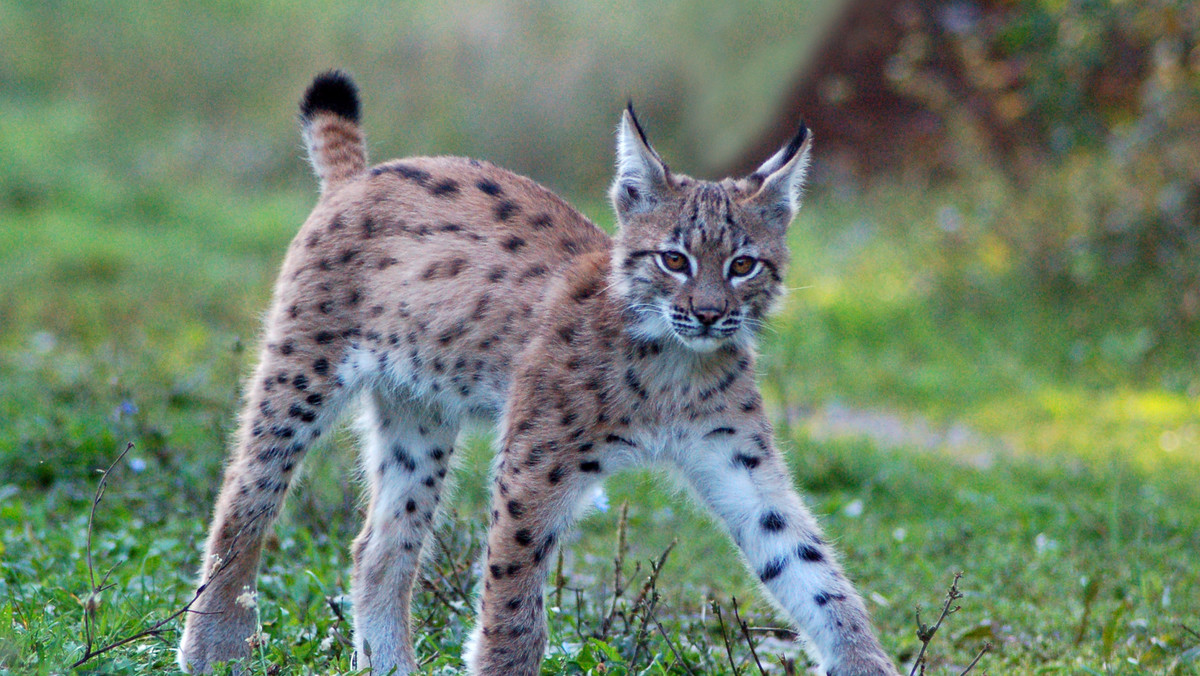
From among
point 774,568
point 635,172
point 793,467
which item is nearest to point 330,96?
point 635,172

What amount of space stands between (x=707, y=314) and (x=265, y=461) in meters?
1.69

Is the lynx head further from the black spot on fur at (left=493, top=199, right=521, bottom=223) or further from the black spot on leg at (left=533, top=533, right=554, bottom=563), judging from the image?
the black spot on leg at (left=533, top=533, right=554, bottom=563)

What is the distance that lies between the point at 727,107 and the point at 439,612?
10.7m

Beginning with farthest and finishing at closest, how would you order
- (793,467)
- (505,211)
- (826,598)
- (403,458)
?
(793,467), (403,458), (505,211), (826,598)

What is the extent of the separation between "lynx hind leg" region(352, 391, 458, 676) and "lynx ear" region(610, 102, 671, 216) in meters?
1.09

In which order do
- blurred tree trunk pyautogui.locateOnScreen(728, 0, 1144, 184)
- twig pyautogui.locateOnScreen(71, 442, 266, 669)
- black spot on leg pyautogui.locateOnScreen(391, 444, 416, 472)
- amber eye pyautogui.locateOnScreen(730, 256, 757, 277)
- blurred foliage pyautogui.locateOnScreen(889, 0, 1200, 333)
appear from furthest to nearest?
blurred tree trunk pyautogui.locateOnScreen(728, 0, 1144, 184), blurred foliage pyautogui.locateOnScreen(889, 0, 1200, 333), black spot on leg pyautogui.locateOnScreen(391, 444, 416, 472), amber eye pyautogui.locateOnScreen(730, 256, 757, 277), twig pyautogui.locateOnScreen(71, 442, 266, 669)

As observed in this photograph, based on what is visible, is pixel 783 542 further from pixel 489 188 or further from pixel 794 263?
pixel 794 263

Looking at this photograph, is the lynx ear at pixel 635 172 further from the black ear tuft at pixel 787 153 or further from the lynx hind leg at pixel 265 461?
the lynx hind leg at pixel 265 461

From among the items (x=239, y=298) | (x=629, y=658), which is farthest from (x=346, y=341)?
(x=239, y=298)

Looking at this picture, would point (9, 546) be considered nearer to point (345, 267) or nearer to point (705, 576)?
point (345, 267)

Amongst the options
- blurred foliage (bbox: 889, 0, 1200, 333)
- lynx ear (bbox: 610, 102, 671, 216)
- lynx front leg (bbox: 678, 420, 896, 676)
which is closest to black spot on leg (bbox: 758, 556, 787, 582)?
lynx front leg (bbox: 678, 420, 896, 676)

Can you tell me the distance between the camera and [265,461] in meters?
4.46

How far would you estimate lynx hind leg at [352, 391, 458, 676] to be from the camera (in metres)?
4.46

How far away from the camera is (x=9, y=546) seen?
194 inches
